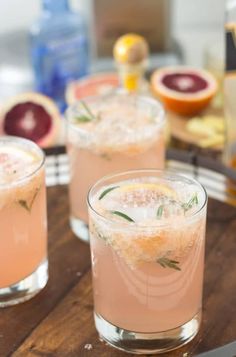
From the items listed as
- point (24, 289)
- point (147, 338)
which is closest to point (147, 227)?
point (147, 338)

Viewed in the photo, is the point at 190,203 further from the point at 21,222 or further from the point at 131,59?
the point at 131,59

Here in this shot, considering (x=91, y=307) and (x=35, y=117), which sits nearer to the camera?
(x=91, y=307)

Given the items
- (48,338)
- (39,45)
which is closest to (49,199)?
(48,338)

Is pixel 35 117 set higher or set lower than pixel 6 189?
lower

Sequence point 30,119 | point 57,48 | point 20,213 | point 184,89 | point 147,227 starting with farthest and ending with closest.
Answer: point 57,48
point 184,89
point 30,119
point 20,213
point 147,227

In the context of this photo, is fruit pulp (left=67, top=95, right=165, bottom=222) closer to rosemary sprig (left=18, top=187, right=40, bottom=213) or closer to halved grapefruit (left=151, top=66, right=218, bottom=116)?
rosemary sprig (left=18, top=187, right=40, bottom=213)

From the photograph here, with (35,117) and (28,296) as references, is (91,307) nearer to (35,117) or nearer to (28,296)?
(28,296)

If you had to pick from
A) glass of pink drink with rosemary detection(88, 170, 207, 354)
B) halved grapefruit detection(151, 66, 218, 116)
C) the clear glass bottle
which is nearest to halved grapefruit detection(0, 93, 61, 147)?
halved grapefruit detection(151, 66, 218, 116)
